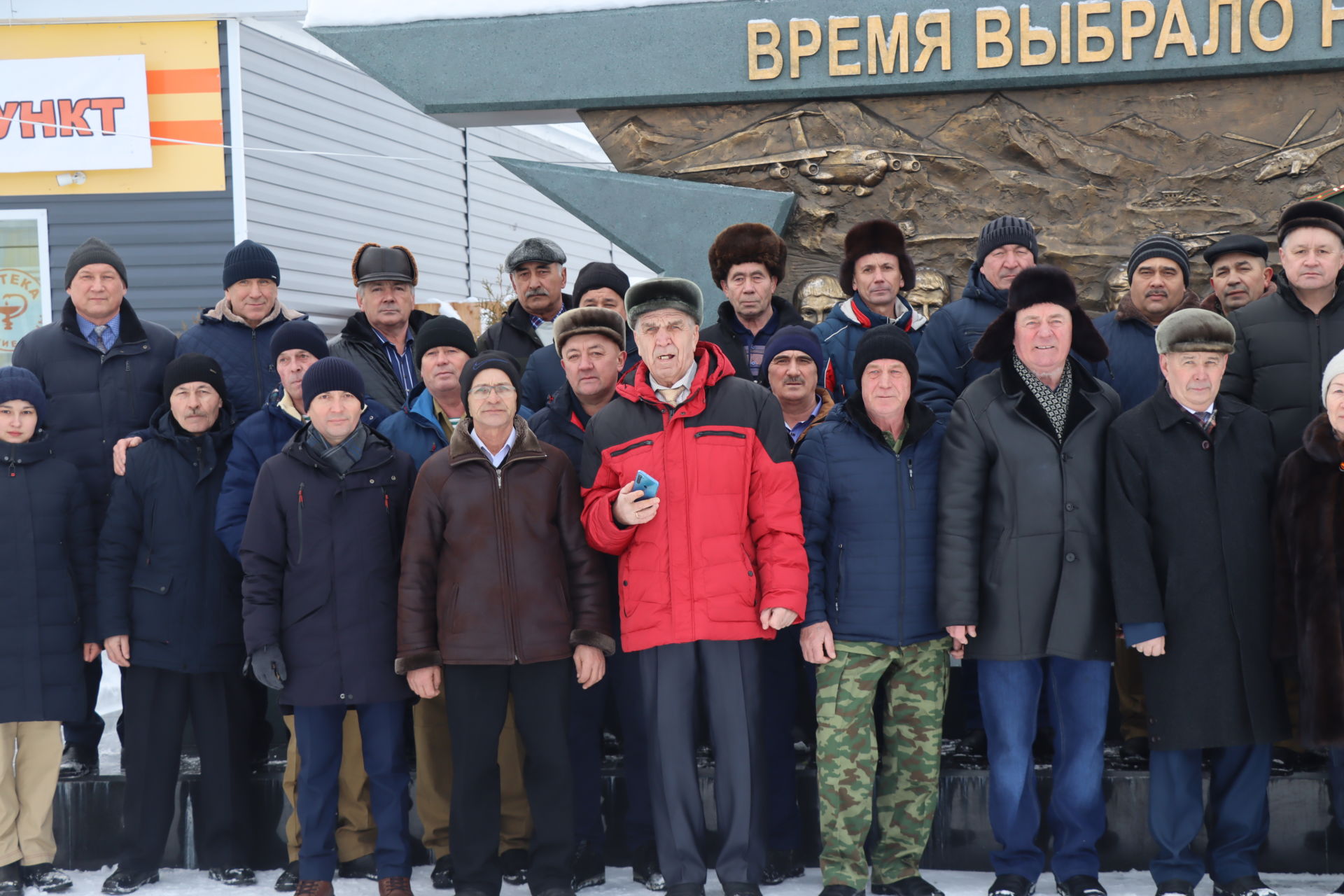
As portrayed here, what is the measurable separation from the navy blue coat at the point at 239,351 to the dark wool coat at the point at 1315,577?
3.63 meters

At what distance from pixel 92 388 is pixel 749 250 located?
104 inches

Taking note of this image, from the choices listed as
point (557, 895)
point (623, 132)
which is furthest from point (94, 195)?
point (557, 895)

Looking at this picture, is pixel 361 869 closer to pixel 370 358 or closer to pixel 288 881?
pixel 288 881

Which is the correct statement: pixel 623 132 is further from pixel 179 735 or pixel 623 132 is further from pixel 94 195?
pixel 94 195

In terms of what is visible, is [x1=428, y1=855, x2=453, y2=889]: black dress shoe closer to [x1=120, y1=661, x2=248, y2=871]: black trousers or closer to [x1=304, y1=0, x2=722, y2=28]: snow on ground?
[x1=120, y1=661, x2=248, y2=871]: black trousers

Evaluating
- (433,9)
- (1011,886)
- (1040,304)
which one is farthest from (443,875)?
(433,9)

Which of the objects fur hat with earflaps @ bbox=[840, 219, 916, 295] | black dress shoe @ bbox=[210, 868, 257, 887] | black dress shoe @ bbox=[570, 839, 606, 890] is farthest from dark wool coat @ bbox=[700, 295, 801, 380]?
black dress shoe @ bbox=[210, 868, 257, 887]

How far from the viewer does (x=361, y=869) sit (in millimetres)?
4074

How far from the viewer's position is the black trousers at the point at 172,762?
4090 mm

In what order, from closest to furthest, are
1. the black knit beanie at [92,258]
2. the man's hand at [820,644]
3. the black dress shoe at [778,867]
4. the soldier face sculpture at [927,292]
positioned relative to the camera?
the man's hand at [820,644] < the black dress shoe at [778,867] < the black knit beanie at [92,258] < the soldier face sculpture at [927,292]

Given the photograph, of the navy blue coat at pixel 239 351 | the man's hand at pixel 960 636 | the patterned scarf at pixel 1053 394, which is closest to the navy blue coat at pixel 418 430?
the navy blue coat at pixel 239 351

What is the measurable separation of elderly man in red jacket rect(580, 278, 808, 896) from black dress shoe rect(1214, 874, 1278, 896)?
1435mm

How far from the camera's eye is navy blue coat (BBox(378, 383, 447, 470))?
4258 mm

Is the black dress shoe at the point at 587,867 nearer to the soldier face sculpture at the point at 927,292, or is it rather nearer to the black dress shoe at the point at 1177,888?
the black dress shoe at the point at 1177,888
